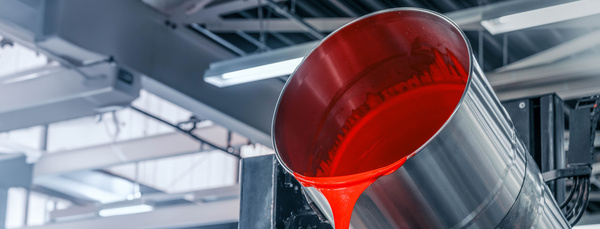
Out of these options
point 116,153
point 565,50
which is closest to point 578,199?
point 565,50

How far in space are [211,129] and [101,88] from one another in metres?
2.52

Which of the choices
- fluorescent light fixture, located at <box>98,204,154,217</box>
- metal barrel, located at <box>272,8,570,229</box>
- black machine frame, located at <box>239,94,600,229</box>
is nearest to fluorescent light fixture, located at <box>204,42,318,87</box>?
black machine frame, located at <box>239,94,600,229</box>

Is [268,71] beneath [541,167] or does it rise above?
above

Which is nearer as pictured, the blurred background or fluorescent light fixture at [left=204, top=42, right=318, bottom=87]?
fluorescent light fixture at [left=204, top=42, right=318, bottom=87]

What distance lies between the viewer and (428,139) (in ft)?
3.88

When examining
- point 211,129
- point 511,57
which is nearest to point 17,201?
point 211,129

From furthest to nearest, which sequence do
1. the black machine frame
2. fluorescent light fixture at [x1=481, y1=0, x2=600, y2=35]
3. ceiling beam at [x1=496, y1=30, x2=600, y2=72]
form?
ceiling beam at [x1=496, y1=30, x2=600, y2=72] < fluorescent light fixture at [x1=481, y1=0, x2=600, y2=35] < the black machine frame

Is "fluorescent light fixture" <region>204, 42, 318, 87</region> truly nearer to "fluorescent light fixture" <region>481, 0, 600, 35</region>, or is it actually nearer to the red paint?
"fluorescent light fixture" <region>481, 0, 600, 35</region>

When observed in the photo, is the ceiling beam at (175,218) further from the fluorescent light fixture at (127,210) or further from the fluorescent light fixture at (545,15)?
the fluorescent light fixture at (545,15)

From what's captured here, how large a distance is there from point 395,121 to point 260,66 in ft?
9.70

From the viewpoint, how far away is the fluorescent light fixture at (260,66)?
13.4ft

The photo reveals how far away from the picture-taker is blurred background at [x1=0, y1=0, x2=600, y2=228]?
4445 mm

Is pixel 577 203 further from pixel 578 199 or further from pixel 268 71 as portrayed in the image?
pixel 268 71

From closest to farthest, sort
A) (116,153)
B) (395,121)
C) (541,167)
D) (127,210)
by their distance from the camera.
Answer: (395,121) → (541,167) → (116,153) → (127,210)
